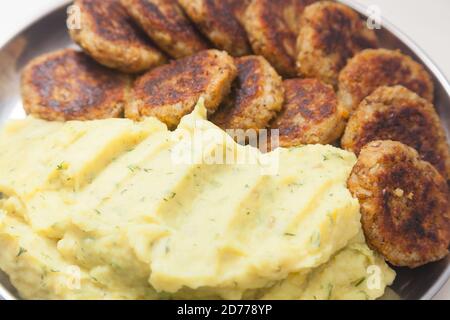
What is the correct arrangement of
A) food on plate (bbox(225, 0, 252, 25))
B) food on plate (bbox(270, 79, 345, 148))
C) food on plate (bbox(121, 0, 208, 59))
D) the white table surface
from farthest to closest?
the white table surface → food on plate (bbox(225, 0, 252, 25)) → food on plate (bbox(121, 0, 208, 59)) → food on plate (bbox(270, 79, 345, 148))


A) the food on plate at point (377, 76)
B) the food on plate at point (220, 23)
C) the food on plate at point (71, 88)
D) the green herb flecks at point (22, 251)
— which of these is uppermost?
the food on plate at point (220, 23)

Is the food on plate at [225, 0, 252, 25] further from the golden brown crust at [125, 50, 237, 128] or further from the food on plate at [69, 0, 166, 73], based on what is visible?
the food on plate at [69, 0, 166, 73]

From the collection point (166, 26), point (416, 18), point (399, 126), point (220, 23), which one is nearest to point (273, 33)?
point (220, 23)

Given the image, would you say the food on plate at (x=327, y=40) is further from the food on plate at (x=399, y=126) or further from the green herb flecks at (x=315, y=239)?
the green herb flecks at (x=315, y=239)

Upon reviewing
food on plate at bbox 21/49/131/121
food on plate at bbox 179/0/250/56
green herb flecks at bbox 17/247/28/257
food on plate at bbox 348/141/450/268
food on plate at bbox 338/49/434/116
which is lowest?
food on plate at bbox 348/141/450/268

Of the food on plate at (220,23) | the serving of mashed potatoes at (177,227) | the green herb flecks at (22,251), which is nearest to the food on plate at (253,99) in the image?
the food on plate at (220,23)

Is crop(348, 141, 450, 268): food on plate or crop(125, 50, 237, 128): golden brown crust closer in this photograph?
crop(348, 141, 450, 268): food on plate

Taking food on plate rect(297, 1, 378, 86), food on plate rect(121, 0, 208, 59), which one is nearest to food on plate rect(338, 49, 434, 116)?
food on plate rect(297, 1, 378, 86)
